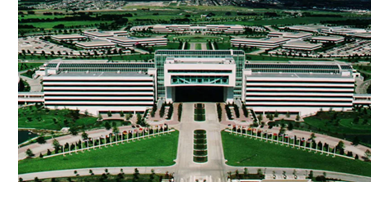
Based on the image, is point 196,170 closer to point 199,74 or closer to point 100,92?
point 199,74

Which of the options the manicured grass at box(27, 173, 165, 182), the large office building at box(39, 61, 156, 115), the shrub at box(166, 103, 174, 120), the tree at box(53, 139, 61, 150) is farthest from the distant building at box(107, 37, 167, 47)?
the manicured grass at box(27, 173, 165, 182)

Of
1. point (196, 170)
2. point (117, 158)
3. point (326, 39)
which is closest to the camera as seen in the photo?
point (196, 170)

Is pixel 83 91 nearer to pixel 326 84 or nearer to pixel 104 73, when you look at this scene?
pixel 104 73

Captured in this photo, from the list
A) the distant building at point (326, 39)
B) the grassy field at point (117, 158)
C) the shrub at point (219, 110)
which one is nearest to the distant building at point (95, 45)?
the distant building at point (326, 39)

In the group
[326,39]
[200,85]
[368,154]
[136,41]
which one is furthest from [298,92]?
[326,39]

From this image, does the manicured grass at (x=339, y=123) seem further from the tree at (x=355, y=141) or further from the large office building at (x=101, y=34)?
the large office building at (x=101, y=34)
